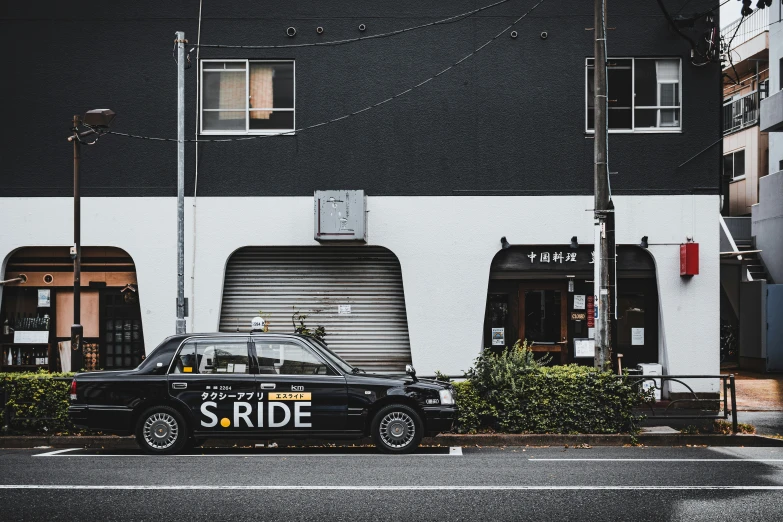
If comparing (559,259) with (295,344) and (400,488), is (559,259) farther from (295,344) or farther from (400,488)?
(400,488)

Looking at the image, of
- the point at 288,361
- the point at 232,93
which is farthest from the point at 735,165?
the point at 288,361

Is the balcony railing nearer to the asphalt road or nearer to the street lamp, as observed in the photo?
the asphalt road

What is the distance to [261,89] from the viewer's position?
713 inches

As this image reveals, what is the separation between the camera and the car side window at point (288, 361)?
38.1ft

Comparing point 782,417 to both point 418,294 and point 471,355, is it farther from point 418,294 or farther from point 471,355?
point 418,294

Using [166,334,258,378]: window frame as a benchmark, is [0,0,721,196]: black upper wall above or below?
above

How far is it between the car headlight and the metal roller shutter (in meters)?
6.29

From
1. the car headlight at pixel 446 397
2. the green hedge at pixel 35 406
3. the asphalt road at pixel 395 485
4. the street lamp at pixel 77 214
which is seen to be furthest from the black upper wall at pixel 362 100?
the asphalt road at pixel 395 485

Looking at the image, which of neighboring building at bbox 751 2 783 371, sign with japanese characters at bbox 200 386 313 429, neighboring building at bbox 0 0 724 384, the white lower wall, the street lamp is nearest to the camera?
sign with japanese characters at bbox 200 386 313 429

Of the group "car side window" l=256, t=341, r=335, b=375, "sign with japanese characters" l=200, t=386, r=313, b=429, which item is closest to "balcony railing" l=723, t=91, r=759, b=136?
"car side window" l=256, t=341, r=335, b=375

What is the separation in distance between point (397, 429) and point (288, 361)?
1.76 meters

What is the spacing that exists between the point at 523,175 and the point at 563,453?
7513 mm

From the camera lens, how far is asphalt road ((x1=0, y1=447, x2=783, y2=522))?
7.59 metres

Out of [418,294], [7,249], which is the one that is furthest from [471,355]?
[7,249]
